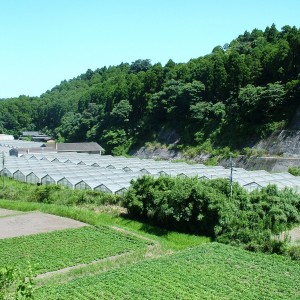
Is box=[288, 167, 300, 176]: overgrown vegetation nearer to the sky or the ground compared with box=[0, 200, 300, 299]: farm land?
nearer to the sky

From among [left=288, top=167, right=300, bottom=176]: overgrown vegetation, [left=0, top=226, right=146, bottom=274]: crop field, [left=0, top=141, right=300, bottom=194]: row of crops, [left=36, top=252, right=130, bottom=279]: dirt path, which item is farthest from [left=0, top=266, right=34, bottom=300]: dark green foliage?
[left=288, top=167, right=300, bottom=176]: overgrown vegetation

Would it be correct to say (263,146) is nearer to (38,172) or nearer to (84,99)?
(38,172)

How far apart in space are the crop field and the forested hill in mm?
33241

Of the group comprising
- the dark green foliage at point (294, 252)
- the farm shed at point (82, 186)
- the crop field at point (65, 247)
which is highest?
the farm shed at point (82, 186)

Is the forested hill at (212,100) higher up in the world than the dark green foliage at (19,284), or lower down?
higher up

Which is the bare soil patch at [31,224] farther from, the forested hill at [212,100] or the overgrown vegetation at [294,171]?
the forested hill at [212,100]

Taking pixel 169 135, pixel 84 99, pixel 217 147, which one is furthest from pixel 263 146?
pixel 84 99

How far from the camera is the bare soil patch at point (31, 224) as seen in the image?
23938 millimetres

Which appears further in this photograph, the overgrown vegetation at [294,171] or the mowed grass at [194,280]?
the overgrown vegetation at [294,171]

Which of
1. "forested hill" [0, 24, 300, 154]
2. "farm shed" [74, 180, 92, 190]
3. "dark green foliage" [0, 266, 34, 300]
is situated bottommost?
"farm shed" [74, 180, 92, 190]

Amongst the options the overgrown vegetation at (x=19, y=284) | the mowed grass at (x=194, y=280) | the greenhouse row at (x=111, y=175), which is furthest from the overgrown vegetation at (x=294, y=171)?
the overgrown vegetation at (x=19, y=284)

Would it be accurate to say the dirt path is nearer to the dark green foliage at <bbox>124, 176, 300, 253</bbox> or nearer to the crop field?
the crop field

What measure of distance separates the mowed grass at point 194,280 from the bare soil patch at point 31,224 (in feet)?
27.6

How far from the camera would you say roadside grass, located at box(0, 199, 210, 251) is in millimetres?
22477
